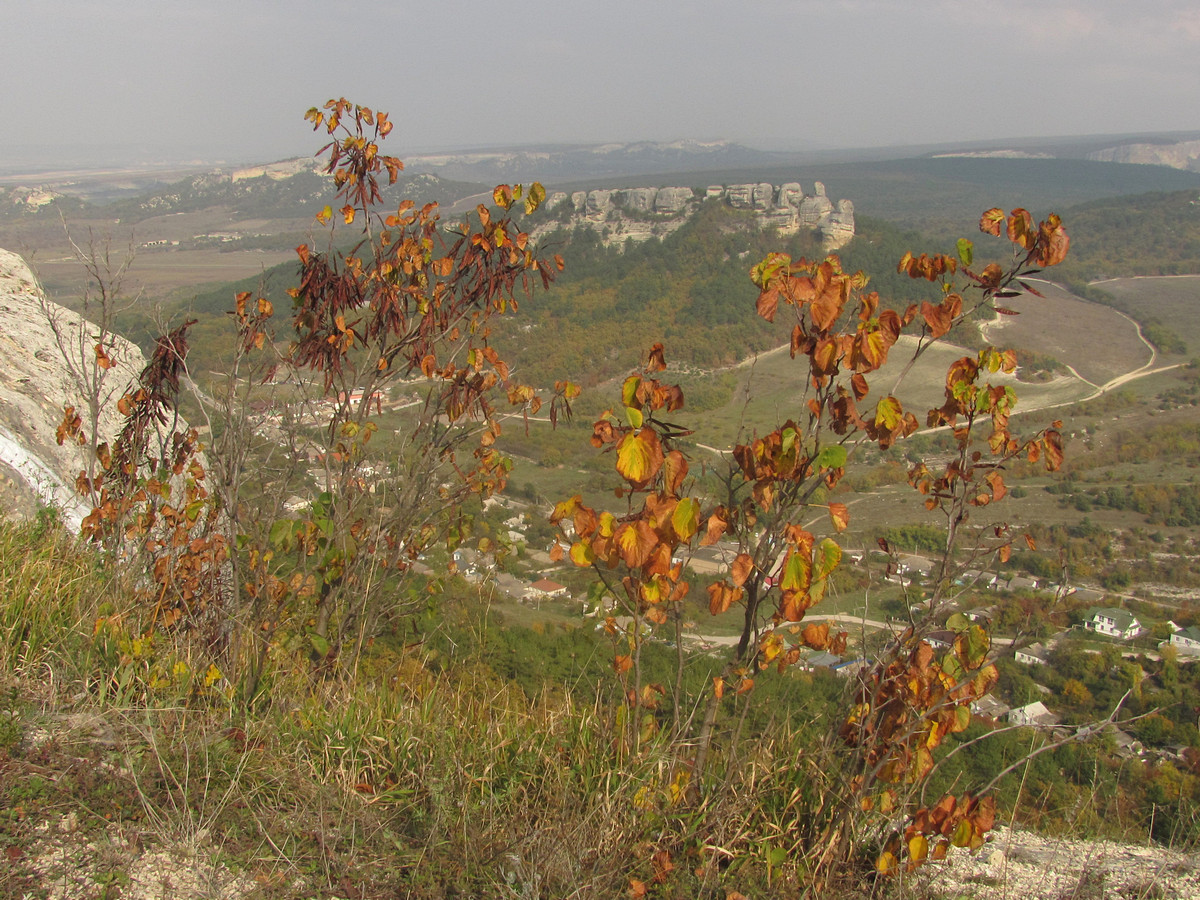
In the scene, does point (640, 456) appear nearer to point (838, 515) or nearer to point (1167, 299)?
point (838, 515)

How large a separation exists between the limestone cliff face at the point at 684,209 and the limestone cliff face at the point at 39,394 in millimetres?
46523

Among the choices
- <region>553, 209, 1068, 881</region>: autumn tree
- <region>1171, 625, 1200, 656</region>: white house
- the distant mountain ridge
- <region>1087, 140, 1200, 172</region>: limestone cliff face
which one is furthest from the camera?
<region>1087, 140, 1200, 172</region>: limestone cliff face

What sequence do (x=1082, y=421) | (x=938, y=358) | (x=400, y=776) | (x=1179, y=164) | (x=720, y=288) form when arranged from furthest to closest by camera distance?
(x=1179, y=164) → (x=720, y=288) → (x=938, y=358) → (x=1082, y=421) → (x=400, y=776)

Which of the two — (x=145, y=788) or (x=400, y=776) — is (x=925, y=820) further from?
(x=145, y=788)

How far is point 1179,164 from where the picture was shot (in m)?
147

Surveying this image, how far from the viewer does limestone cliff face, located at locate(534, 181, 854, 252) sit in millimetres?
49844

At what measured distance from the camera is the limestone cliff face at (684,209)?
49.8 metres

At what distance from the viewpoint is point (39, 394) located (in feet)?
16.9

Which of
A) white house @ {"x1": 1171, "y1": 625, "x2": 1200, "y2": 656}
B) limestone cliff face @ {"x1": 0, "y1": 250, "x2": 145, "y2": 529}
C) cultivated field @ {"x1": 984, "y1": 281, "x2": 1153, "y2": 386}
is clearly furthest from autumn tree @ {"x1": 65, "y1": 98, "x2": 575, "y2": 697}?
cultivated field @ {"x1": 984, "y1": 281, "x2": 1153, "y2": 386}

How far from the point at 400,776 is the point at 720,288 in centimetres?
4611

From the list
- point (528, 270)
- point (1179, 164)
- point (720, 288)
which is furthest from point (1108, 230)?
point (1179, 164)

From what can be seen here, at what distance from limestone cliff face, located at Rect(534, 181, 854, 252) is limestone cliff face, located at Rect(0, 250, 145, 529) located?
46.5 metres

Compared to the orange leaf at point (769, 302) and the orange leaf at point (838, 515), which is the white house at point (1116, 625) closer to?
the orange leaf at point (838, 515)

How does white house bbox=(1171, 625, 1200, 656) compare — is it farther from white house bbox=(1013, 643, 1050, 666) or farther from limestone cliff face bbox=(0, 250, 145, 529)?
limestone cliff face bbox=(0, 250, 145, 529)
